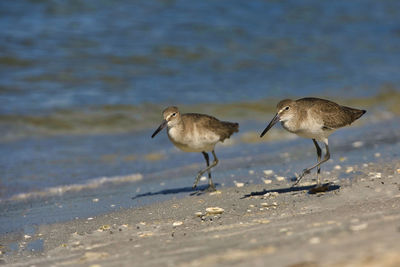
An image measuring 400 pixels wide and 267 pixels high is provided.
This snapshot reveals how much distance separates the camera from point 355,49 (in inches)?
682

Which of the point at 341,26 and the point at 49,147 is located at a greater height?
the point at 341,26

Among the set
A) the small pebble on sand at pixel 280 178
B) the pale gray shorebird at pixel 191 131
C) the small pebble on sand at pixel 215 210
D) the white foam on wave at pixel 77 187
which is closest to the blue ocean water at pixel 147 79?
the white foam on wave at pixel 77 187

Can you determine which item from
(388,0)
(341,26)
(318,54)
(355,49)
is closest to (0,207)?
(318,54)

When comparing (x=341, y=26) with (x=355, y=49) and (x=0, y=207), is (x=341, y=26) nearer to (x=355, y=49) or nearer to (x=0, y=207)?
(x=355, y=49)

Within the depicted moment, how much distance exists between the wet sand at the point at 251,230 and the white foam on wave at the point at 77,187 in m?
1.51

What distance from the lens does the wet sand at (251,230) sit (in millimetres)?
4137

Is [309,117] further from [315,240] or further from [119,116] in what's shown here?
[119,116]

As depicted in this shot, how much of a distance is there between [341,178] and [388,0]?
685 inches

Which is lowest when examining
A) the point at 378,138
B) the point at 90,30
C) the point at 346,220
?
the point at 346,220

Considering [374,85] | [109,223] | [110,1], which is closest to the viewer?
[109,223]

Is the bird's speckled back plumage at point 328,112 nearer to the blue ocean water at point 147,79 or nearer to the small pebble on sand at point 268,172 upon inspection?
the small pebble on sand at point 268,172

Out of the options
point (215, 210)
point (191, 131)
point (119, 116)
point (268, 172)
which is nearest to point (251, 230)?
point (215, 210)

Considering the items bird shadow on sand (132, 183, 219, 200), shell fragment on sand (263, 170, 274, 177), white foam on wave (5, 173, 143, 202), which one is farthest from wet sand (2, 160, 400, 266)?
white foam on wave (5, 173, 143, 202)

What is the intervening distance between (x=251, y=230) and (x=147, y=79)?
31.4 ft
